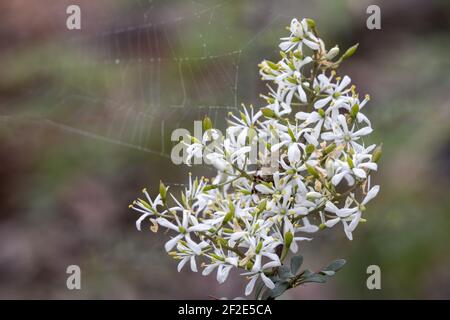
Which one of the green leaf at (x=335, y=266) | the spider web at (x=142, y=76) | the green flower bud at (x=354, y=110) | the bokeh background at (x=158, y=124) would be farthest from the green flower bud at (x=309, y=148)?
the spider web at (x=142, y=76)

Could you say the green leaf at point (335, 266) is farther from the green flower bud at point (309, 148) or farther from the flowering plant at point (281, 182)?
the green flower bud at point (309, 148)

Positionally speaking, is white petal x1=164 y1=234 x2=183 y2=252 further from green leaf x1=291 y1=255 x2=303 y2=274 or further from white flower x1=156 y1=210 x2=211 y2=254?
green leaf x1=291 y1=255 x2=303 y2=274

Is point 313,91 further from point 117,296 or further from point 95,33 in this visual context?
point 95,33

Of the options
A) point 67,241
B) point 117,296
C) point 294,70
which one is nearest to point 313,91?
point 294,70

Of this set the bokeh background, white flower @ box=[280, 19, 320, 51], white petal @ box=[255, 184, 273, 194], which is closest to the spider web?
the bokeh background

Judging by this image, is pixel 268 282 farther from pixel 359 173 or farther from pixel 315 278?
pixel 359 173

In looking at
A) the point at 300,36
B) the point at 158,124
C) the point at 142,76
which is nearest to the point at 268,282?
the point at 300,36

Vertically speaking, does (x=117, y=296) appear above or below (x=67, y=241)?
below
